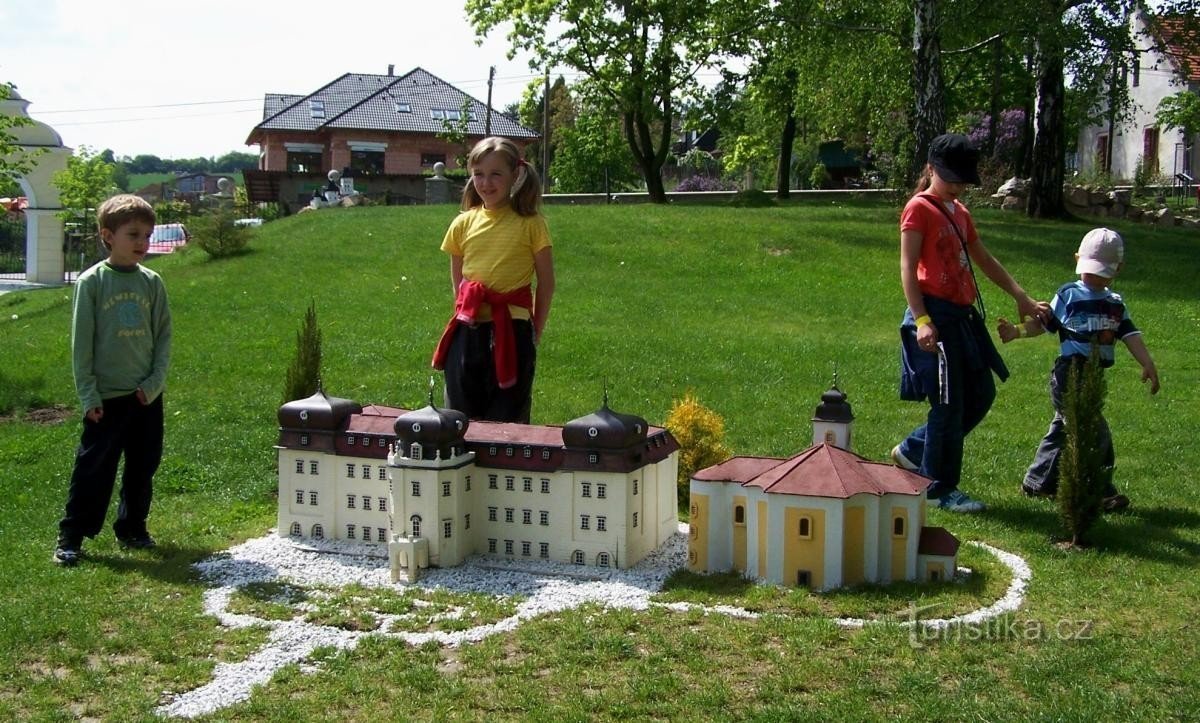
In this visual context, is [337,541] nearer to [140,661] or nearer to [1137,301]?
[140,661]

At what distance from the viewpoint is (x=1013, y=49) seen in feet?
81.6

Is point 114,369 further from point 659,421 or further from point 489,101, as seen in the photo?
point 489,101

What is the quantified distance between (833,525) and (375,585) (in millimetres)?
2128

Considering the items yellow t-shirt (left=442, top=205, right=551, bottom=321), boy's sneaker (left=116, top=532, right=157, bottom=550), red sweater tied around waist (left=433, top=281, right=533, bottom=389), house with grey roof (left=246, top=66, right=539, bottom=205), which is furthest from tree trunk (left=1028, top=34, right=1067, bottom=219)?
house with grey roof (left=246, top=66, right=539, bottom=205)

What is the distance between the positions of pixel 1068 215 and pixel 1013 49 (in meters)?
3.53

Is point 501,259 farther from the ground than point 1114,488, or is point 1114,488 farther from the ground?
point 501,259

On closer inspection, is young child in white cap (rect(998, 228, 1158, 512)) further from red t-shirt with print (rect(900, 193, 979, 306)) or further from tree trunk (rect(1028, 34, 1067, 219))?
A: tree trunk (rect(1028, 34, 1067, 219))

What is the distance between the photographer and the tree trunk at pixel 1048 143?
936 inches

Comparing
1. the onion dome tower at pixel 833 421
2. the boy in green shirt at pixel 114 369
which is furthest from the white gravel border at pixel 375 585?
the onion dome tower at pixel 833 421

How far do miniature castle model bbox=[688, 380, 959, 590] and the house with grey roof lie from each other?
54.8 metres

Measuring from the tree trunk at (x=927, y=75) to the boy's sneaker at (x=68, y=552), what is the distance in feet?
56.7

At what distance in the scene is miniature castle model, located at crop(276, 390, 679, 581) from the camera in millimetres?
5836

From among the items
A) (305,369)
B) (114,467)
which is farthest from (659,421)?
(114,467)

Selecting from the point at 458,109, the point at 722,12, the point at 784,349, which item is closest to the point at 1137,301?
the point at 784,349
